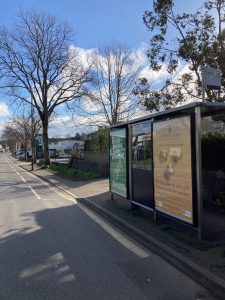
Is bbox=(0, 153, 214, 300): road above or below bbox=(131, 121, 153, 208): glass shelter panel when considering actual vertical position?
below

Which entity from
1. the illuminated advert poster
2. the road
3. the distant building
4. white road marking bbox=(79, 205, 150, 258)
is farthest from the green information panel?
the distant building

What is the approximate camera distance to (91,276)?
5.93m

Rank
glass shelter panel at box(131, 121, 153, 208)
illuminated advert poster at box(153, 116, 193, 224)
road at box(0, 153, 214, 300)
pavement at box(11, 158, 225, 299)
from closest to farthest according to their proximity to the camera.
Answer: road at box(0, 153, 214, 300), pavement at box(11, 158, 225, 299), illuminated advert poster at box(153, 116, 193, 224), glass shelter panel at box(131, 121, 153, 208)

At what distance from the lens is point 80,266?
21.0ft

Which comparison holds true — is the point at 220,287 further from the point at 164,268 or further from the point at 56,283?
the point at 56,283

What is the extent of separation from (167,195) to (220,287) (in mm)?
3338

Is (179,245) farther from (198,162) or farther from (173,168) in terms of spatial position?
(173,168)

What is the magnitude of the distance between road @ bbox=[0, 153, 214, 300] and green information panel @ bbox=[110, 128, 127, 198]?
67.9 inches

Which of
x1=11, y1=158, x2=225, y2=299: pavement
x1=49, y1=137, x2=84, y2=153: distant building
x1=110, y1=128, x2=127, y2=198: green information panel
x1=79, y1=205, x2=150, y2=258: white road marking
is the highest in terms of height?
x1=49, y1=137, x2=84, y2=153: distant building

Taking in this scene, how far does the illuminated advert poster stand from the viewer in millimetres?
7461

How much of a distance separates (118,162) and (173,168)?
14.1 feet

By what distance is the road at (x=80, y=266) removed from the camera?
17.3 feet

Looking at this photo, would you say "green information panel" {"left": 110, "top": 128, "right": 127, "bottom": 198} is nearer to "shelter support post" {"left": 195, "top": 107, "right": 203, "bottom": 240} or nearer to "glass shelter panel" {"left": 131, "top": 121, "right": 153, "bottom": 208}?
"glass shelter panel" {"left": 131, "top": 121, "right": 153, "bottom": 208}

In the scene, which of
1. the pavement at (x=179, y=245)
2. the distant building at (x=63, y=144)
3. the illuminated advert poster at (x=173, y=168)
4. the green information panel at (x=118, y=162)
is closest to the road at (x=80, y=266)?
the pavement at (x=179, y=245)
